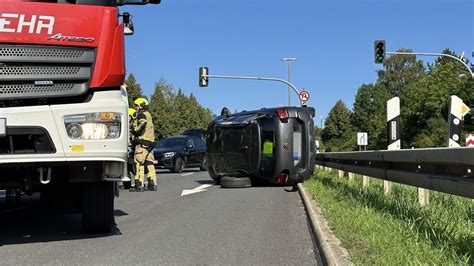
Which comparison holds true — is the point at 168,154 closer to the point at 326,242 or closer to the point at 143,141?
the point at 143,141

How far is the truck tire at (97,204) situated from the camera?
6.27 m

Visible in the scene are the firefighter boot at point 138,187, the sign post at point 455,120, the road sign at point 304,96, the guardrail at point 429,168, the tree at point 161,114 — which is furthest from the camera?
the tree at point 161,114

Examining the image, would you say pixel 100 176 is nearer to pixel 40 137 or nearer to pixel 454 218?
pixel 40 137

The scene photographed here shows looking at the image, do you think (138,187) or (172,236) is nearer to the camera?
(172,236)

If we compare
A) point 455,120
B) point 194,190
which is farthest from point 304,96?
point 455,120

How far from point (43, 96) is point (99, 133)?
62 centimetres

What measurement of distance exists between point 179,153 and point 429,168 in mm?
15473

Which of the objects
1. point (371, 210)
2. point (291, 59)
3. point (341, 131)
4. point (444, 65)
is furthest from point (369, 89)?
point (371, 210)

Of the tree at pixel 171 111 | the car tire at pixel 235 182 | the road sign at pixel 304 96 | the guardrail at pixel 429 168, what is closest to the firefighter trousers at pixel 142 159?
the car tire at pixel 235 182

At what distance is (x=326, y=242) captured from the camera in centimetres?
539

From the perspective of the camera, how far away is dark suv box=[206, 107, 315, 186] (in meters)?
12.6

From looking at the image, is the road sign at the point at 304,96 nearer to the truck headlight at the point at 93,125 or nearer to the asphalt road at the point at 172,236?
the asphalt road at the point at 172,236

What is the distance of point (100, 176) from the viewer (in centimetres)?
573

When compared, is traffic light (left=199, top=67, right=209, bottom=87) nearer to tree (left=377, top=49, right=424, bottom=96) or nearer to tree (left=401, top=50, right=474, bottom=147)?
tree (left=401, top=50, right=474, bottom=147)
